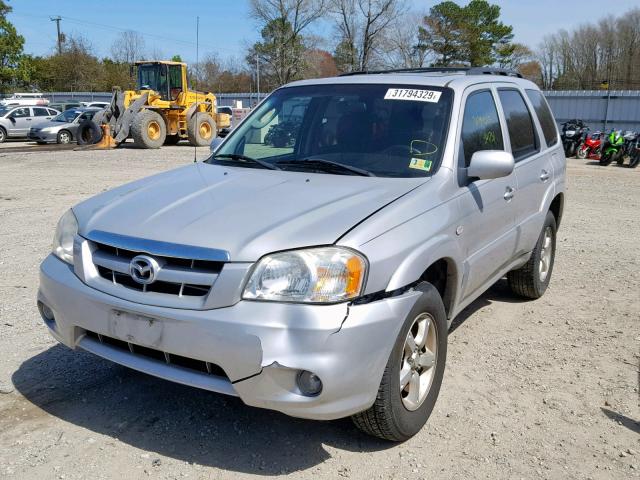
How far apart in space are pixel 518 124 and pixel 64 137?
2466cm

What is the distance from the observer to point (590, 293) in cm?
578

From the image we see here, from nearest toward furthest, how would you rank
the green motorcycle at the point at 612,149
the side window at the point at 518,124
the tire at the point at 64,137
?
the side window at the point at 518,124
the green motorcycle at the point at 612,149
the tire at the point at 64,137

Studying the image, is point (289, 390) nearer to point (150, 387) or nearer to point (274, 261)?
point (274, 261)

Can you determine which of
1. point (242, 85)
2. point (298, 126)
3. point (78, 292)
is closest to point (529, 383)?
point (298, 126)

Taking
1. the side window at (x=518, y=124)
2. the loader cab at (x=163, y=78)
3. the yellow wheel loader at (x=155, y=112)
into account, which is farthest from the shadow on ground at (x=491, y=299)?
the loader cab at (x=163, y=78)

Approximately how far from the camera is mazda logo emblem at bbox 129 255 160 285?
283cm

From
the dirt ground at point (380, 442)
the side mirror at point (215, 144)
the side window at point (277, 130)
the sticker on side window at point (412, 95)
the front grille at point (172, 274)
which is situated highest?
the sticker on side window at point (412, 95)

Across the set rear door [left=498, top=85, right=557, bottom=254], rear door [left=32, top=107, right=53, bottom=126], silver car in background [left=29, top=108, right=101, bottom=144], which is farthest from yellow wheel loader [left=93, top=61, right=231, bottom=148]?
rear door [left=498, top=85, right=557, bottom=254]

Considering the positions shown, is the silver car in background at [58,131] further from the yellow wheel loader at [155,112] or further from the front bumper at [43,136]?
the yellow wheel loader at [155,112]

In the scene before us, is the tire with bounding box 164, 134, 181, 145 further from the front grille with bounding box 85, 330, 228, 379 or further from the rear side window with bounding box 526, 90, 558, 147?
the front grille with bounding box 85, 330, 228, 379

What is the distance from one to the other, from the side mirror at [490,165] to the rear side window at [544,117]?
6.57 feet

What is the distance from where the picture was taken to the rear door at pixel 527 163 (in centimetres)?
469

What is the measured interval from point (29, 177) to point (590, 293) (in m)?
12.8

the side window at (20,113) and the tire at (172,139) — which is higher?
the side window at (20,113)
